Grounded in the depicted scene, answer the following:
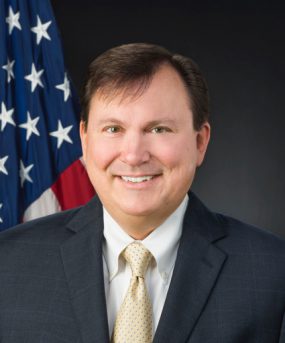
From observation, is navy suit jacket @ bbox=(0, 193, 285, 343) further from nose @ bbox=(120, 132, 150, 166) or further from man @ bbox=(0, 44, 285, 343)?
nose @ bbox=(120, 132, 150, 166)

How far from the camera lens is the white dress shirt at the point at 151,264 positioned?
2.47 metres

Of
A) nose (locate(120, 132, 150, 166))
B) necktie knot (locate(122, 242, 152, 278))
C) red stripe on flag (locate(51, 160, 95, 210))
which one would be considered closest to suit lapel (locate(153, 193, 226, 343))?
necktie knot (locate(122, 242, 152, 278))

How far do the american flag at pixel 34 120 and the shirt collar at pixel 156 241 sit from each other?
1462 mm

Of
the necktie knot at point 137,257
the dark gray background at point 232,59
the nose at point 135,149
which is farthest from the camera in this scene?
the dark gray background at point 232,59

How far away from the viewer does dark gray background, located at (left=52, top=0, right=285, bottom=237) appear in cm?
498

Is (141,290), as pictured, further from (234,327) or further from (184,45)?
(184,45)

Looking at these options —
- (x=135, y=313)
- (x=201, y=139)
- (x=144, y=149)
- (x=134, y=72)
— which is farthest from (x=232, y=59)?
(x=135, y=313)

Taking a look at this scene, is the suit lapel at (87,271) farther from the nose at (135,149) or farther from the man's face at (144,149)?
the nose at (135,149)

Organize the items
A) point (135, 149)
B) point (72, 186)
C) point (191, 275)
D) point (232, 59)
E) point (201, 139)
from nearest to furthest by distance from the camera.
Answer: point (135, 149)
point (191, 275)
point (201, 139)
point (72, 186)
point (232, 59)

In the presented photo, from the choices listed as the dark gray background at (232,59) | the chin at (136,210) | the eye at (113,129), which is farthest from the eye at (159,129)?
the dark gray background at (232,59)

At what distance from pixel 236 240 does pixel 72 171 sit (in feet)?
5.50

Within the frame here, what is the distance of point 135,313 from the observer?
2.38 meters

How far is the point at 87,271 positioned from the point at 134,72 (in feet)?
2.33

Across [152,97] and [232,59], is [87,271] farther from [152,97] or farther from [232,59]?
[232,59]
